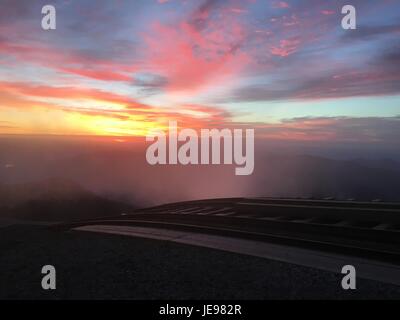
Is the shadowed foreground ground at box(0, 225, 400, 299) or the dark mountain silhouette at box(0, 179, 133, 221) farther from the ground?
→ the shadowed foreground ground at box(0, 225, 400, 299)

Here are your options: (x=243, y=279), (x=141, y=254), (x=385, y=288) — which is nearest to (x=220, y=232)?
(x=141, y=254)

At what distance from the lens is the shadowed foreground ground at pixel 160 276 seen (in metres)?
7.41

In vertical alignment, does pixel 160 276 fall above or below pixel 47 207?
above

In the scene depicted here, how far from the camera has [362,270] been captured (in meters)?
8.23

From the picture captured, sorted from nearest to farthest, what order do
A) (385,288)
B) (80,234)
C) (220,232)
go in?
1. (385,288)
2. (220,232)
3. (80,234)

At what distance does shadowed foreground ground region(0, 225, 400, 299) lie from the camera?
7.41m

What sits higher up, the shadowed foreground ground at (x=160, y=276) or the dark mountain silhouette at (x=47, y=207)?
the shadowed foreground ground at (x=160, y=276)

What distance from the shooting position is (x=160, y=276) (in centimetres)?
838

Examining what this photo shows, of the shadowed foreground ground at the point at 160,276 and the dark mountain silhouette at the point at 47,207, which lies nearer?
the shadowed foreground ground at the point at 160,276

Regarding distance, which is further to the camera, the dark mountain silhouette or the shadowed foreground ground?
the dark mountain silhouette

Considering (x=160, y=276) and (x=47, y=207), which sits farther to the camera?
(x=47, y=207)
